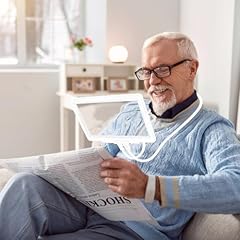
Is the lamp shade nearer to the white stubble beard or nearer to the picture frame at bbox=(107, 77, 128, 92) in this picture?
the picture frame at bbox=(107, 77, 128, 92)

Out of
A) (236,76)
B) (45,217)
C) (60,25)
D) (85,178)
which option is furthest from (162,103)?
(60,25)

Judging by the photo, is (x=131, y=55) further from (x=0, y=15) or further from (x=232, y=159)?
(x=232, y=159)

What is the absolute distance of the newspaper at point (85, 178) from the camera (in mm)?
1187

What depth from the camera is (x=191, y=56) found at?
147cm

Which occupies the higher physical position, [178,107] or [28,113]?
[178,107]

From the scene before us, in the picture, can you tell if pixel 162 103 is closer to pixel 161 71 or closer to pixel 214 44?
pixel 161 71

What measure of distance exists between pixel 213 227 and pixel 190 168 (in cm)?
19

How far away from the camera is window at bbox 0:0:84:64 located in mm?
3408

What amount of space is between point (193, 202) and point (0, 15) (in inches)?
107

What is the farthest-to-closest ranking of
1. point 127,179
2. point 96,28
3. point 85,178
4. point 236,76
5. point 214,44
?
point 96,28
point 214,44
point 236,76
point 85,178
point 127,179

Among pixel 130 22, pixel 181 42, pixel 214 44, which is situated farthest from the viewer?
pixel 130 22

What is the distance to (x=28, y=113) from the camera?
10.8 feet

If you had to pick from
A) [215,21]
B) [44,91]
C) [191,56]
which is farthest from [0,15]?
[191,56]

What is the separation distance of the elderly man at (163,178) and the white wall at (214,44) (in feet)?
4.08
